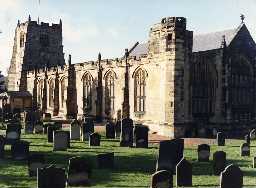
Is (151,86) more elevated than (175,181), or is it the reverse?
(151,86)

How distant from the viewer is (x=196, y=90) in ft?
110

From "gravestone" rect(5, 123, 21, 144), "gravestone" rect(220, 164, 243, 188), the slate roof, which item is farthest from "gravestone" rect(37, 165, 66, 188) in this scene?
the slate roof

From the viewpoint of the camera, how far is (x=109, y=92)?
39.4m

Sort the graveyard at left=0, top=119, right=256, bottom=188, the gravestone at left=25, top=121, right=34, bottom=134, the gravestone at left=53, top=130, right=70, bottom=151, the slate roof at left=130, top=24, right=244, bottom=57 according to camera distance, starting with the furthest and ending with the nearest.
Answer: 1. the slate roof at left=130, top=24, right=244, bottom=57
2. the gravestone at left=25, top=121, right=34, bottom=134
3. the gravestone at left=53, top=130, right=70, bottom=151
4. the graveyard at left=0, top=119, right=256, bottom=188

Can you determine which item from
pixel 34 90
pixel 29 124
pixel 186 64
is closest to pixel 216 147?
pixel 186 64

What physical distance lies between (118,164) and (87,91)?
26.0 meters

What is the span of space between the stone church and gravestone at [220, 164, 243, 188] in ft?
57.6

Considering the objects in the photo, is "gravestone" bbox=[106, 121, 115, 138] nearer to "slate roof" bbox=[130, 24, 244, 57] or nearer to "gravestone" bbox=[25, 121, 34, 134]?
"gravestone" bbox=[25, 121, 34, 134]

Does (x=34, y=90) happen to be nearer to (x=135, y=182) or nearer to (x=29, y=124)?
(x=29, y=124)

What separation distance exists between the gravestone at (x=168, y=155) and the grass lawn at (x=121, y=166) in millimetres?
514

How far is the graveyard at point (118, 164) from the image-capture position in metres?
14.2

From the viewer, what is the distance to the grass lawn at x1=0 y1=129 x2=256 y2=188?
1406 cm

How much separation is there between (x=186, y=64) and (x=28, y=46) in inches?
1281

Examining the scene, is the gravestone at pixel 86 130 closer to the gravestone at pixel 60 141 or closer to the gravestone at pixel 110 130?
the gravestone at pixel 110 130
